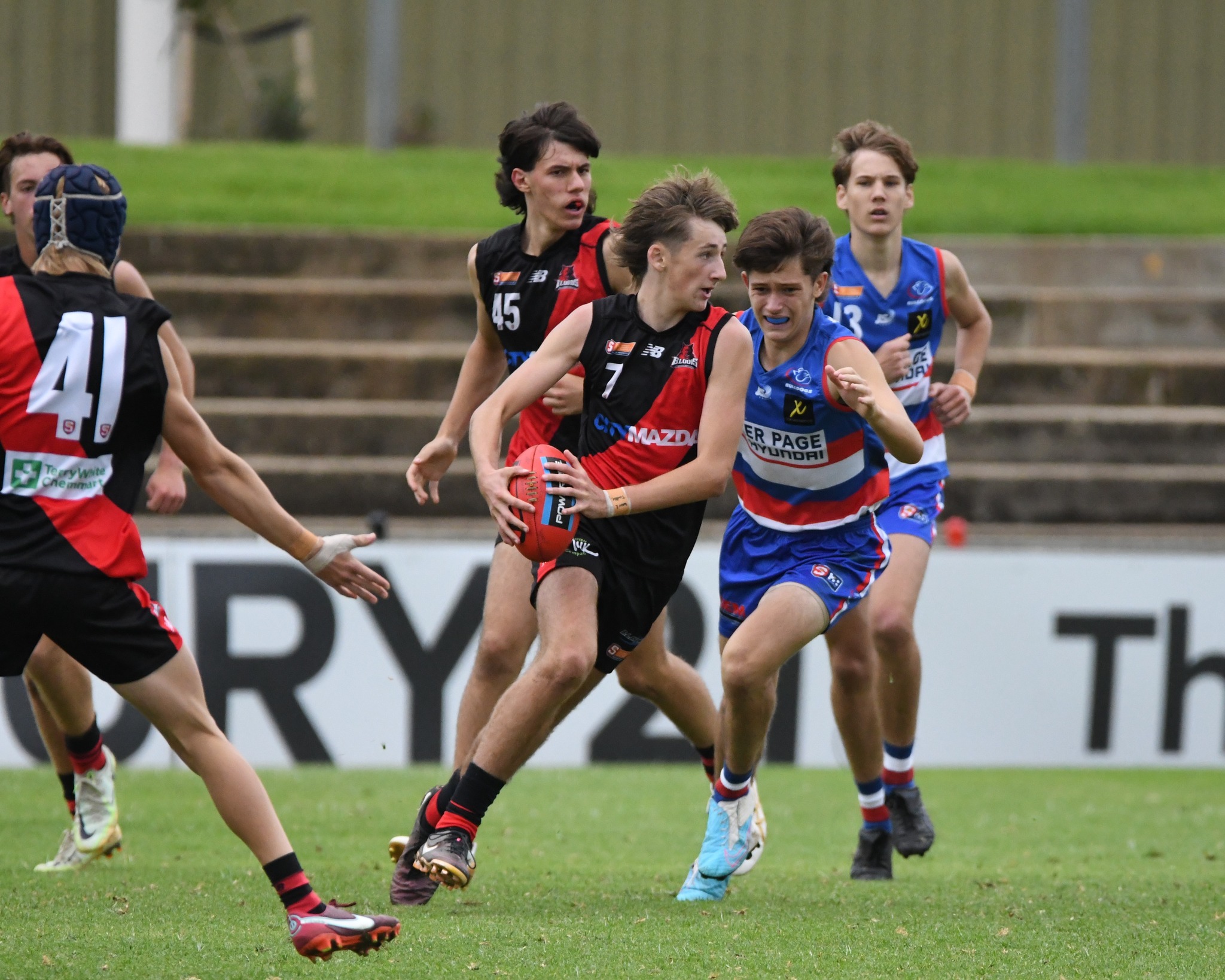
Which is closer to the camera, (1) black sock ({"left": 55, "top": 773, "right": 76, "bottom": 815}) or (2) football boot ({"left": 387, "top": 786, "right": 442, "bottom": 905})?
(2) football boot ({"left": 387, "top": 786, "right": 442, "bottom": 905})

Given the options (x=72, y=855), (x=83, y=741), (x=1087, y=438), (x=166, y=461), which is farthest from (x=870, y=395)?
(x=1087, y=438)

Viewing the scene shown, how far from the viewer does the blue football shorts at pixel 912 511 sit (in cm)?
623

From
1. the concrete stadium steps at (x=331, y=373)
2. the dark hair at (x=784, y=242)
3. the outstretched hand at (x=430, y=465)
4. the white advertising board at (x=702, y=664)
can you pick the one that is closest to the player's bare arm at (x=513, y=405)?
the outstretched hand at (x=430, y=465)

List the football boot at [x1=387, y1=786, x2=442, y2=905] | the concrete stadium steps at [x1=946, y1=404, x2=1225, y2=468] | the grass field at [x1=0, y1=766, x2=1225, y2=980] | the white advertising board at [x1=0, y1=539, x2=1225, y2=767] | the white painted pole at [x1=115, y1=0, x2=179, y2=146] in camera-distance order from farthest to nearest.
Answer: the white painted pole at [x1=115, y1=0, x2=179, y2=146]
the concrete stadium steps at [x1=946, y1=404, x2=1225, y2=468]
the white advertising board at [x1=0, y1=539, x2=1225, y2=767]
the football boot at [x1=387, y1=786, x2=442, y2=905]
the grass field at [x1=0, y1=766, x2=1225, y2=980]

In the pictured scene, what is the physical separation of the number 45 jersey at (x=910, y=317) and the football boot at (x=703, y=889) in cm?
173

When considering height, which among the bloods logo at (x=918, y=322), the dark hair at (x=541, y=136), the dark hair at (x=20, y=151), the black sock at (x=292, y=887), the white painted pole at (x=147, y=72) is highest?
the white painted pole at (x=147, y=72)

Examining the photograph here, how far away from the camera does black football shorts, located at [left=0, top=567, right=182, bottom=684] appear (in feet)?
12.6

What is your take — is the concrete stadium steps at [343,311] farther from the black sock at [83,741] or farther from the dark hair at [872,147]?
the black sock at [83,741]

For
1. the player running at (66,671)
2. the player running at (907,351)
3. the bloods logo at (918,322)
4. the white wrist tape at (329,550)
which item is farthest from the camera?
the bloods logo at (918,322)

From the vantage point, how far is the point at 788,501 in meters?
5.51

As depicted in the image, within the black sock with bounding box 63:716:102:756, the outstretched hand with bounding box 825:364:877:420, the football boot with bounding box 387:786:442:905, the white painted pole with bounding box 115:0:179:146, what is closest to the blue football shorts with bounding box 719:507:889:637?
the outstretched hand with bounding box 825:364:877:420

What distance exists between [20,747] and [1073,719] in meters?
5.80

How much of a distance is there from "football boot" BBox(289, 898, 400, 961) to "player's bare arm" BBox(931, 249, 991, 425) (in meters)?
3.03

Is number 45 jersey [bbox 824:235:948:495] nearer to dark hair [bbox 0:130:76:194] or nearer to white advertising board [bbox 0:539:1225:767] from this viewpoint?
dark hair [bbox 0:130:76:194]
